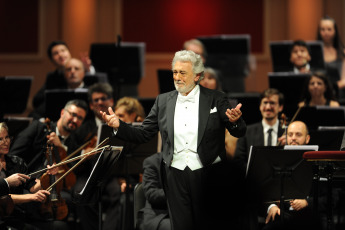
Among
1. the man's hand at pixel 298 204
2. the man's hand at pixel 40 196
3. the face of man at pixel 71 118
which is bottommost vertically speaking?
the man's hand at pixel 298 204

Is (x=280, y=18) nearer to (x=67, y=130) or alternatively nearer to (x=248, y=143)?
(x=248, y=143)

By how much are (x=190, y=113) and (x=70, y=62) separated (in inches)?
115

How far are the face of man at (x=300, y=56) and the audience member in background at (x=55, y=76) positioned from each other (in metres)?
Answer: 2.15

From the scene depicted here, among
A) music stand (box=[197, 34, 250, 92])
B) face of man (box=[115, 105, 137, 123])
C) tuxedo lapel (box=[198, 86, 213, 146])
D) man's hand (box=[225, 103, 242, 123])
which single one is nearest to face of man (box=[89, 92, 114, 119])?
face of man (box=[115, 105, 137, 123])

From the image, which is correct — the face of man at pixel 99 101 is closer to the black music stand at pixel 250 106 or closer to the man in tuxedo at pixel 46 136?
the man in tuxedo at pixel 46 136

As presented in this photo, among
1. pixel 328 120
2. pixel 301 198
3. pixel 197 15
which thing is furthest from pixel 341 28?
pixel 301 198

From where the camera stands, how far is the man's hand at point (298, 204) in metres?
4.36

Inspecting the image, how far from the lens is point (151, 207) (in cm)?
446

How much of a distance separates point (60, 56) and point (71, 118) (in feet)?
5.34

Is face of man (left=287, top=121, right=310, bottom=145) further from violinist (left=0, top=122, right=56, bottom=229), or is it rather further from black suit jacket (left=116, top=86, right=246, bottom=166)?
violinist (left=0, top=122, right=56, bottom=229)

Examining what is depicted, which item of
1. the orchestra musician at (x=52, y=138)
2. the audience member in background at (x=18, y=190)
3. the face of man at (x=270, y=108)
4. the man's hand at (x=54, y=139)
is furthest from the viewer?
the face of man at (x=270, y=108)

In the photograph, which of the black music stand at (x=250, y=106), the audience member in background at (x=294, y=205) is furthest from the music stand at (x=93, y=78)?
the audience member in background at (x=294, y=205)

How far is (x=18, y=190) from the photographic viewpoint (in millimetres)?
4148

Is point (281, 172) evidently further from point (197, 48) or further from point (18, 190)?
point (197, 48)
